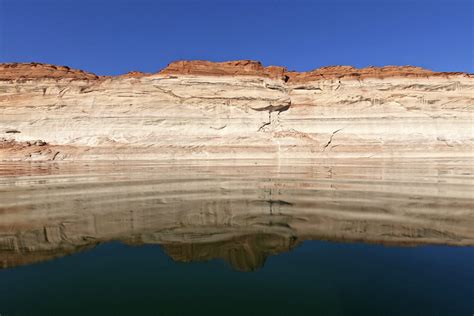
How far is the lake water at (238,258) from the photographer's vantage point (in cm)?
280

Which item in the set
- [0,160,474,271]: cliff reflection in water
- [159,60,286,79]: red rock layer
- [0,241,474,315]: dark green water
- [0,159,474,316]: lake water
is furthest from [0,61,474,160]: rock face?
[0,241,474,315]: dark green water

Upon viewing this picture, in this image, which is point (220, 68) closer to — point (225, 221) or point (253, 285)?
point (225, 221)

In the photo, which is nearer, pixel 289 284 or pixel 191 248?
pixel 289 284

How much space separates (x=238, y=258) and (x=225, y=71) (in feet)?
97.7

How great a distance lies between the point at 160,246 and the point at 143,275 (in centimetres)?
90

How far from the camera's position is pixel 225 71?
3212 centimetres

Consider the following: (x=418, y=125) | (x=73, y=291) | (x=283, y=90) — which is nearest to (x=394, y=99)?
(x=418, y=125)

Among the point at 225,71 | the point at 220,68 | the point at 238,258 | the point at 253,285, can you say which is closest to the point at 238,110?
the point at 225,71

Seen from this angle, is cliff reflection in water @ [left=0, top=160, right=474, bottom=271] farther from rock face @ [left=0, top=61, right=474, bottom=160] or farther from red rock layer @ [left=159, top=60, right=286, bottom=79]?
red rock layer @ [left=159, top=60, right=286, bottom=79]

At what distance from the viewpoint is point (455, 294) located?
2.93m

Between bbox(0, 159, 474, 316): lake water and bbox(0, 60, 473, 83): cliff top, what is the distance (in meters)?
26.6

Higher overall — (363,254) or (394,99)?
(394,99)

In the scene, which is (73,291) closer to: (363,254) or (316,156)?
(363,254)

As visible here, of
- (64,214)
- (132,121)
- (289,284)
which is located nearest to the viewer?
(289,284)
